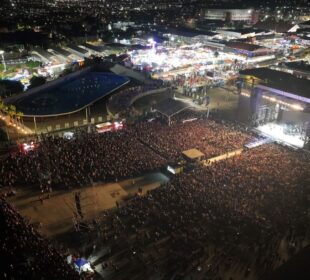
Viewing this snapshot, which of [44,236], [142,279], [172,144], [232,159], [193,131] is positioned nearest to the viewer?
[142,279]

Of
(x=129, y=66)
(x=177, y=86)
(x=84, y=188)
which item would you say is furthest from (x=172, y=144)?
(x=129, y=66)

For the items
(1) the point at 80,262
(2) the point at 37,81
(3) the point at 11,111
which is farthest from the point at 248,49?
(1) the point at 80,262

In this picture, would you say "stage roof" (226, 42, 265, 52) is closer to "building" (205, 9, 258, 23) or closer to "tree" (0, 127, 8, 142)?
"tree" (0, 127, 8, 142)

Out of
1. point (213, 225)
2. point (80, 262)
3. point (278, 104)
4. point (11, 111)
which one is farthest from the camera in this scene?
point (11, 111)

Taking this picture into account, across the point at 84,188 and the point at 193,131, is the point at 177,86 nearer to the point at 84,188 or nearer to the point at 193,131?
the point at 193,131

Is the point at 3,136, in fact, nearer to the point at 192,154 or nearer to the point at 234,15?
the point at 192,154
